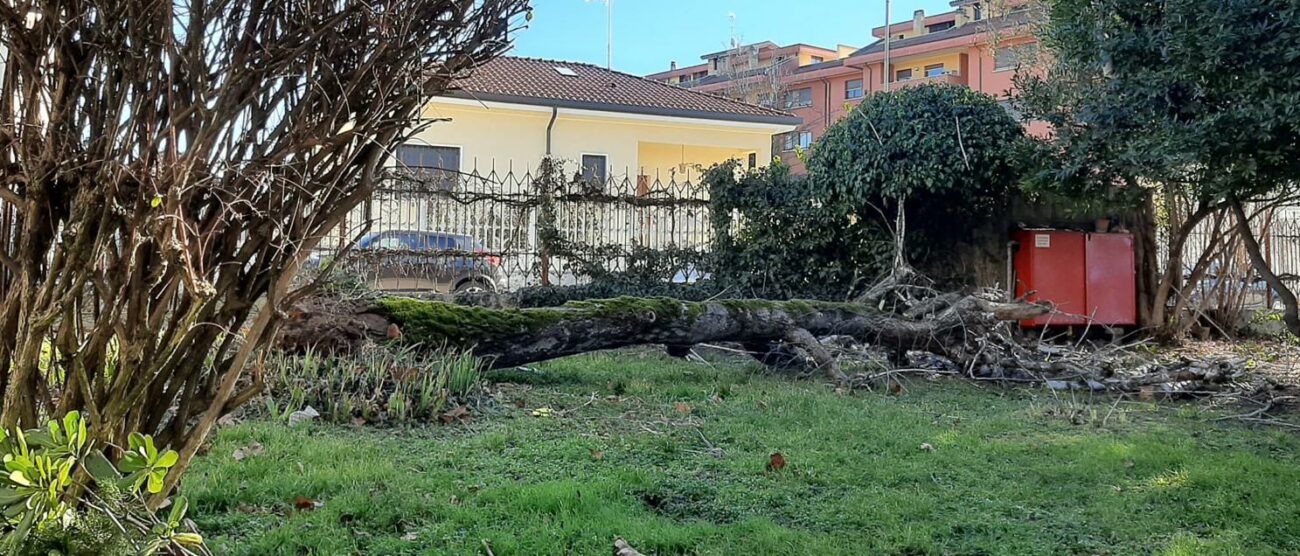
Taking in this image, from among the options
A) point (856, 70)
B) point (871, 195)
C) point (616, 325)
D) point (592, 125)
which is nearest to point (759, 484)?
point (616, 325)

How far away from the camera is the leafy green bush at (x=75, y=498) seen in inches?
74.3

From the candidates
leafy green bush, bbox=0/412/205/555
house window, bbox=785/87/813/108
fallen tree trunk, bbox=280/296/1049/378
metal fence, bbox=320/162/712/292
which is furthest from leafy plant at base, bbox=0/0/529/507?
house window, bbox=785/87/813/108

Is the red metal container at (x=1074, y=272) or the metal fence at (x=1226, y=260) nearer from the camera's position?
the red metal container at (x=1074, y=272)

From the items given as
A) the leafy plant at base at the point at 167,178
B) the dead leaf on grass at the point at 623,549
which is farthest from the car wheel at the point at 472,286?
the leafy plant at base at the point at 167,178

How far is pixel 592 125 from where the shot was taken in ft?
73.2

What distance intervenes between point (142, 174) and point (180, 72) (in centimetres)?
31

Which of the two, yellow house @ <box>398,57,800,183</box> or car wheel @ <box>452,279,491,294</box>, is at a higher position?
yellow house @ <box>398,57,800,183</box>

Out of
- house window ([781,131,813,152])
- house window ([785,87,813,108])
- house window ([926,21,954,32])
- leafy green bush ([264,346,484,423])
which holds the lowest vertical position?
leafy green bush ([264,346,484,423])

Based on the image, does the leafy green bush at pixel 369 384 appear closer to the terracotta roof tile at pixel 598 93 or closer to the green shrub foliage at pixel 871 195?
the green shrub foliage at pixel 871 195

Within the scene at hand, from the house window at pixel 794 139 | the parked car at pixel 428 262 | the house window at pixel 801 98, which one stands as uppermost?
the house window at pixel 801 98

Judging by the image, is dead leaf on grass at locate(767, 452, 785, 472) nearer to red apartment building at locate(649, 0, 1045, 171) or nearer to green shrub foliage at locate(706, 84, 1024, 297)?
green shrub foliage at locate(706, 84, 1024, 297)

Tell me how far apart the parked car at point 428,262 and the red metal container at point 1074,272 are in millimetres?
6741

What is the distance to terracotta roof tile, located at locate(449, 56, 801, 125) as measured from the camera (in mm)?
21219

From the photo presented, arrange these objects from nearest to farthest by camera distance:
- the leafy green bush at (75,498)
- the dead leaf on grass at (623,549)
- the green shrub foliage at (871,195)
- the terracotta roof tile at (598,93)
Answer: the leafy green bush at (75,498)
the dead leaf on grass at (623,549)
the green shrub foliage at (871,195)
the terracotta roof tile at (598,93)
